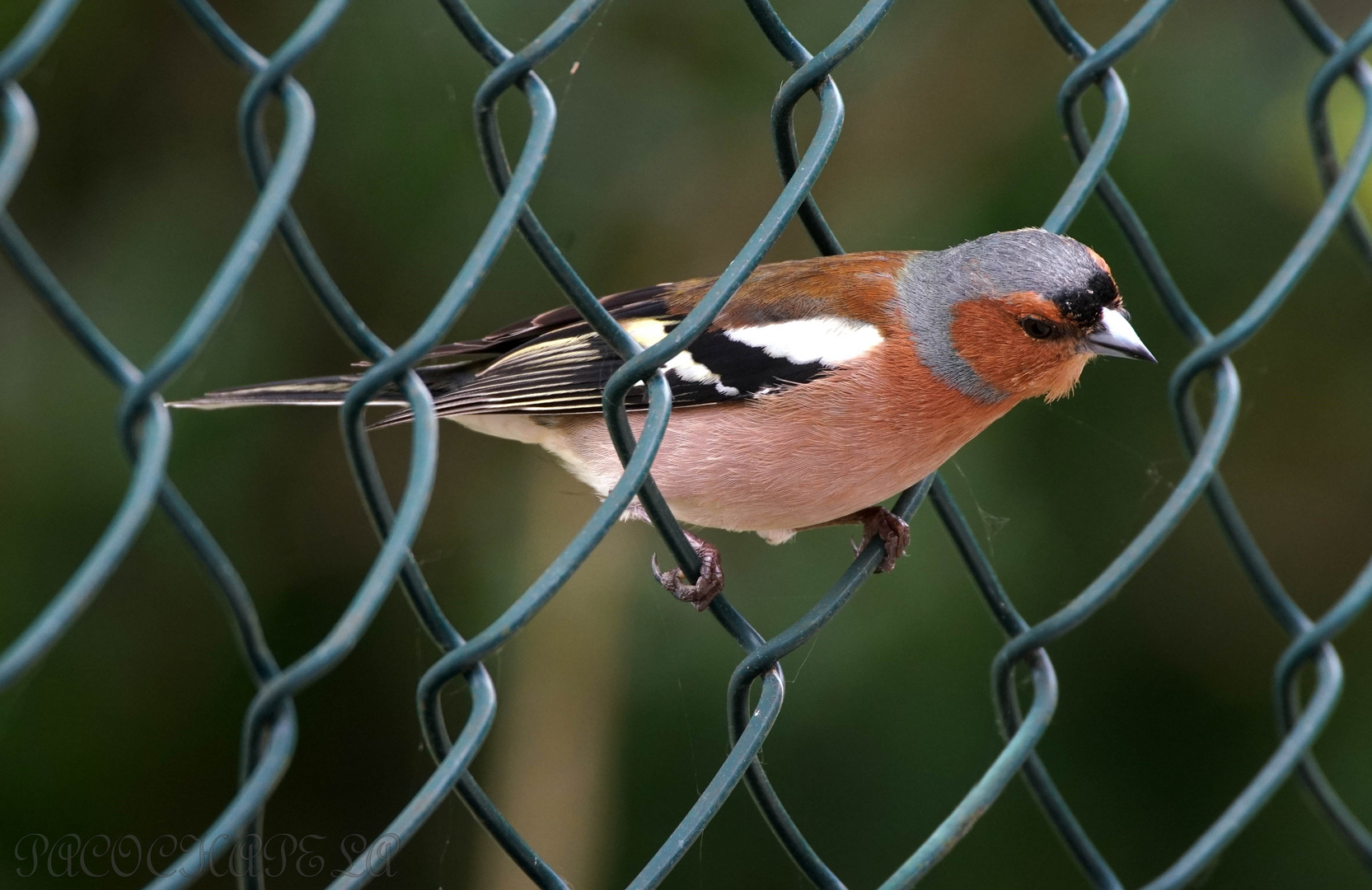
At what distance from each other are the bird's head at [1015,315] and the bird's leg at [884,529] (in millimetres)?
274

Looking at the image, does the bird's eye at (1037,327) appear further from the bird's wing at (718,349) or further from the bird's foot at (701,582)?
the bird's foot at (701,582)

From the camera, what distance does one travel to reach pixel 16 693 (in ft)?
8.63

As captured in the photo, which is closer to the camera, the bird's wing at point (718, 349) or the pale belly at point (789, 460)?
the pale belly at point (789, 460)

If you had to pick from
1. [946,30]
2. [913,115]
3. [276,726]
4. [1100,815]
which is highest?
[946,30]

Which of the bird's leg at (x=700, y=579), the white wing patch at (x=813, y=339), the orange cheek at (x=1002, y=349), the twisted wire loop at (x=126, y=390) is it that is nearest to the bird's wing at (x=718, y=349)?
the white wing patch at (x=813, y=339)

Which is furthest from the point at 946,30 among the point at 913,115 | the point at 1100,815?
the point at 1100,815

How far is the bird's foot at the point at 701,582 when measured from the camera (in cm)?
165

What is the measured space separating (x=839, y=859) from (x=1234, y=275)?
1815 mm

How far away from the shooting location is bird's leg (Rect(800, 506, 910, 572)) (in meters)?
2.07

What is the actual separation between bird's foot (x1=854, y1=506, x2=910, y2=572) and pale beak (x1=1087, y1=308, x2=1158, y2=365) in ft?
1.50

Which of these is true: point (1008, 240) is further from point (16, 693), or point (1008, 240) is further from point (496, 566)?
point (16, 693)

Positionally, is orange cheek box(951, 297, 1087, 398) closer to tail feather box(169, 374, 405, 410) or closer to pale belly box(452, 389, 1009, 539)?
pale belly box(452, 389, 1009, 539)

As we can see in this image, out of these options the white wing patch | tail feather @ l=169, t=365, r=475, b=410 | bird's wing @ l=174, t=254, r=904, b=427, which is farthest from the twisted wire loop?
the white wing patch

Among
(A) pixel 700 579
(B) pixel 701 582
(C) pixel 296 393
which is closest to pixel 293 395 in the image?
(C) pixel 296 393
